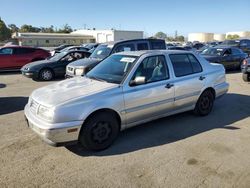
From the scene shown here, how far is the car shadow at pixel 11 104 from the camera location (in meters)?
6.89

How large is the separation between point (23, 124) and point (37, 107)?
1.77 metres

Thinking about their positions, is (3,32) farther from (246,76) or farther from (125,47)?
(246,76)

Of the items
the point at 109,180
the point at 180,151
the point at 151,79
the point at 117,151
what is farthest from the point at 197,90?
the point at 109,180

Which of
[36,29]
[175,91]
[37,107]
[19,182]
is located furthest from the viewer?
[36,29]

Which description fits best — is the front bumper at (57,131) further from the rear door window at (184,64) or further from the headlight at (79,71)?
the headlight at (79,71)

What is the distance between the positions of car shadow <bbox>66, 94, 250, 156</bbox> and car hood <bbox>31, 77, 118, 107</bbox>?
96cm

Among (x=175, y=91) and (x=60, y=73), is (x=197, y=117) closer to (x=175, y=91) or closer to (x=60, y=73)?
(x=175, y=91)

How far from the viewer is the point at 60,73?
485 inches

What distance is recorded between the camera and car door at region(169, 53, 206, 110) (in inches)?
214

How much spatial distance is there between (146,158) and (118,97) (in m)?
1.12

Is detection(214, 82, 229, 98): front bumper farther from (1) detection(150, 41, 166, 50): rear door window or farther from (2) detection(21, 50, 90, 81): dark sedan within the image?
(2) detection(21, 50, 90, 81): dark sedan

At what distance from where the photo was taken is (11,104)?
7.52m

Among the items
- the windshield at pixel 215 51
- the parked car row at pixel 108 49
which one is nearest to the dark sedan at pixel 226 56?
the windshield at pixel 215 51

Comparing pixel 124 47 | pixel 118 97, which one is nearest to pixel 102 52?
pixel 124 47
